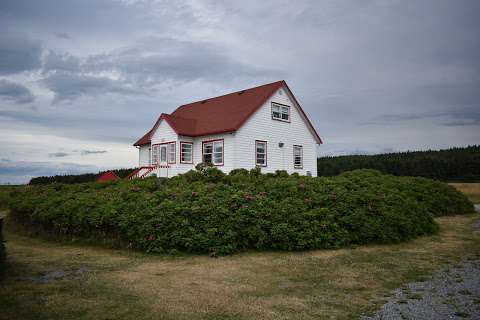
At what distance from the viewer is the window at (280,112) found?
24.5m

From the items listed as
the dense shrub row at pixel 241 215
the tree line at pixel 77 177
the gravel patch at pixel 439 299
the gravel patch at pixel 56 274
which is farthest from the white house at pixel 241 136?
the gravel patch at pixel 439 299

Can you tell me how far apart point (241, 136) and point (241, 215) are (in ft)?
44.3

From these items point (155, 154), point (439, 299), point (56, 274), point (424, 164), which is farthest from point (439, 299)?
point (424, 164)

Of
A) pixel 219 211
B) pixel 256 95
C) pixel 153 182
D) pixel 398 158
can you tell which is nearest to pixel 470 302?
pixel 219 211

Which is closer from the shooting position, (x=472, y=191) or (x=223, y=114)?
(x=223, y=114)

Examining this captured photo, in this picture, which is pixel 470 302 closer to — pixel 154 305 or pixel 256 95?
pixel 154 305

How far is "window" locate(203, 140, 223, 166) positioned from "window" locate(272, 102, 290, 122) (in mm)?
4337

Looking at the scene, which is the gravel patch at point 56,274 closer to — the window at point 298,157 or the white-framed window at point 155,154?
the white-framed window at point 155,154

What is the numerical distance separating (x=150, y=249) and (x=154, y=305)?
348 cm

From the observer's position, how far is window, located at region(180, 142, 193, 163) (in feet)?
76.8

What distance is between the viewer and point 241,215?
892cm

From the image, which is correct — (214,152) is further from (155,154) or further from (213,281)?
(213,281)

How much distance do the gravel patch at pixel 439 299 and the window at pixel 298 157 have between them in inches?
738

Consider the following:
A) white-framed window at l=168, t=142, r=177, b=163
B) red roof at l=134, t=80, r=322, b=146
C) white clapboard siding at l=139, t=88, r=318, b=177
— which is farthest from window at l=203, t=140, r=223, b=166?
white-framed window at l=168, t=142, r=177, b=163
